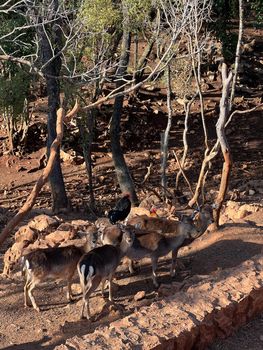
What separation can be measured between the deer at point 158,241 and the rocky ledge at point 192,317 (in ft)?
4.25

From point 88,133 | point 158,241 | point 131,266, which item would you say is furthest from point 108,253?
point 88,133

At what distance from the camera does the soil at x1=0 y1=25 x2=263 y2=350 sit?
30.3 ft

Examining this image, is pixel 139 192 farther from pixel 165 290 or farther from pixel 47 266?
pixel 47 266

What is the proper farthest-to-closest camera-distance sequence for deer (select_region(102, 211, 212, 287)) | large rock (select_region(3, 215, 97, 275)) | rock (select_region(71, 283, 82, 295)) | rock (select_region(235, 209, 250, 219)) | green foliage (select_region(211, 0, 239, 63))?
green foliage (select_region(211, 0, 239, 63))
rock (select_region(235, 209, 250, 219))
large rock (select_region(3, 215, 97, 275))
deer (select_region(102, 211, 212, 287))
rock (select_region(71, 283, 82, 295))

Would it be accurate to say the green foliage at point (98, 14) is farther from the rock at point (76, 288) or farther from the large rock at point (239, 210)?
the rock at point (76, 288)

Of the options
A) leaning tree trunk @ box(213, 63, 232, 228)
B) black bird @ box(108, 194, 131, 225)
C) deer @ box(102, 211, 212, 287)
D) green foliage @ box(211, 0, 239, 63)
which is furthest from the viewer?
green foliage @ box(211, 0, 239, 63)

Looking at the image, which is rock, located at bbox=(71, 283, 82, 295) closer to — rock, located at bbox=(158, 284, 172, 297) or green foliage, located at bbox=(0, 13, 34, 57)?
rock, located at bbox=(158, 284, 172, 297)

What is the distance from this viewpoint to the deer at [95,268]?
9281 mm

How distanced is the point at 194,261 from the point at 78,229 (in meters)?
2.22

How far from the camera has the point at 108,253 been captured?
9719mm

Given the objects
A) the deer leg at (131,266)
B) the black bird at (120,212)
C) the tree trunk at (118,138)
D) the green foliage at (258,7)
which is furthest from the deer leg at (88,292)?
the green foliage at (258,7)

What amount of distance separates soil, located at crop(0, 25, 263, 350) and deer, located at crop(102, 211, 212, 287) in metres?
0.33

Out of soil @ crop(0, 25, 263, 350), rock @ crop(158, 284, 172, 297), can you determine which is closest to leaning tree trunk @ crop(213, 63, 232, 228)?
soil @ crop(0, 25, 263, 350)

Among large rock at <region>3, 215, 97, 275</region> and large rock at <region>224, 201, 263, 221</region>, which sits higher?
large rock at <region>3, 215, 97, 275</region>
